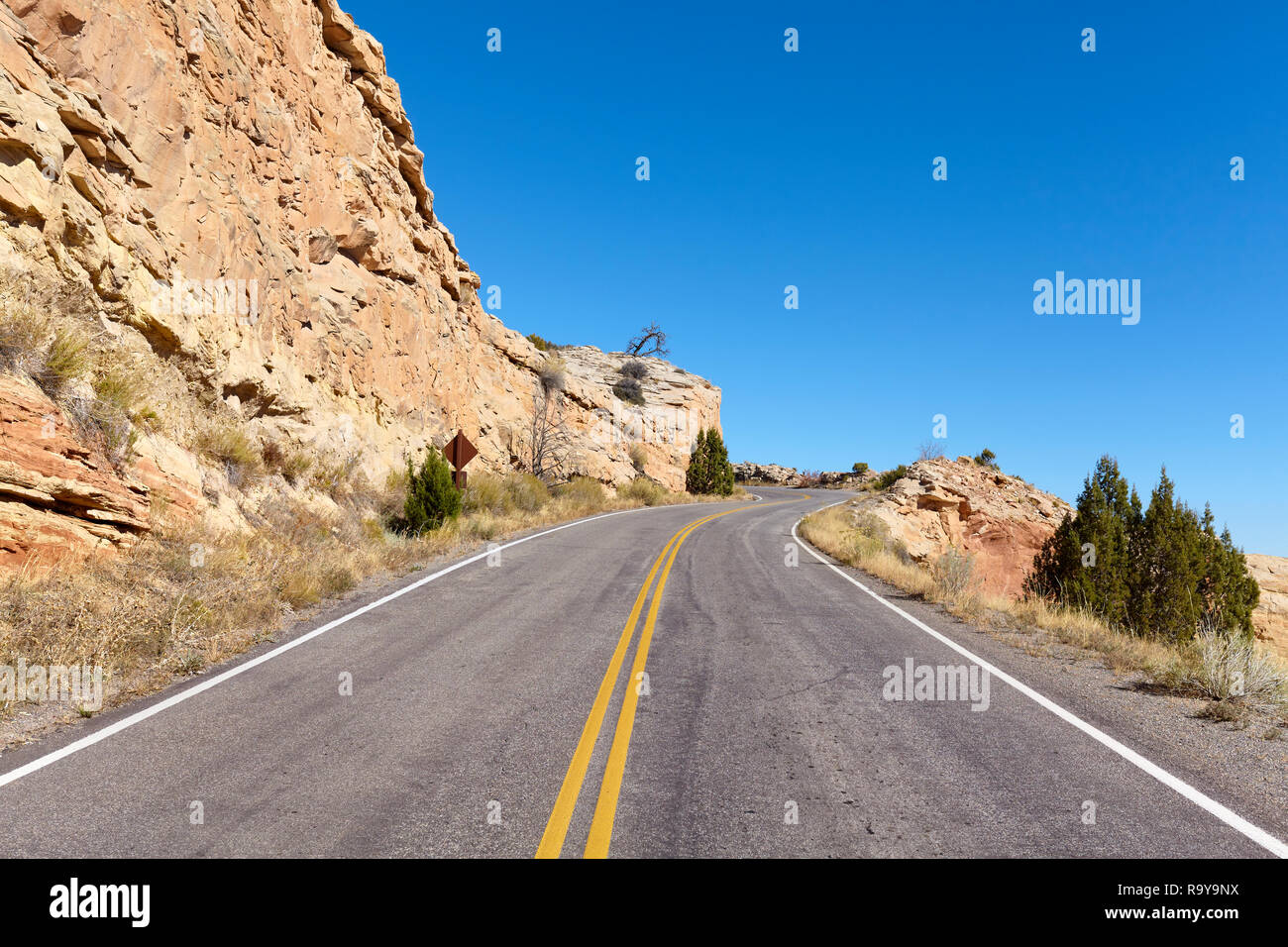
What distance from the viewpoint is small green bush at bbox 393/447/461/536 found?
55.8 feet

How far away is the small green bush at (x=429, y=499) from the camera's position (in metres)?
17.0

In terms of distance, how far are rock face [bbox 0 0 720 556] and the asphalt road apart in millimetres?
4680

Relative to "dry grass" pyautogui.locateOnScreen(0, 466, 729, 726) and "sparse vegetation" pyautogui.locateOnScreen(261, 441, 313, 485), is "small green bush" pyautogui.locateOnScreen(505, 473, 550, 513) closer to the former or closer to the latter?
"sparse vegetation" pyautogui.locateOnScreen(261, 441, 313, 485)

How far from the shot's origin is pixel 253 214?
17.2m

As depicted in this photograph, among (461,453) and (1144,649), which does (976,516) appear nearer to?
(461,453)

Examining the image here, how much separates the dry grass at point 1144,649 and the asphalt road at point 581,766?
1.80 meters

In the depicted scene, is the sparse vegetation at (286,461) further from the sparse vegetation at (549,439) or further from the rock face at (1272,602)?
the rock face at (1272,602)

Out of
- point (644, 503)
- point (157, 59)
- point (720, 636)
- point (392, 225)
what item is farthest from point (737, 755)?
point (644, 503)

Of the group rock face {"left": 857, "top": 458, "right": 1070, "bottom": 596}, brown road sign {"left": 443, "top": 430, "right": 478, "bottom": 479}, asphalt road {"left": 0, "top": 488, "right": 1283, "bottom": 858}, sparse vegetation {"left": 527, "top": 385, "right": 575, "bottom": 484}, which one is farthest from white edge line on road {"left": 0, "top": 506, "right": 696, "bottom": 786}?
rock face {"left": 857, "top": 458, "right": 1070, "bottom": 596}

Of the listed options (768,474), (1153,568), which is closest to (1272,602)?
(1153,568)

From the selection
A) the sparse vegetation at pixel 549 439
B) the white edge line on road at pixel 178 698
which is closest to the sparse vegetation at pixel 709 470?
the sparse vegetation at pixel 549 439

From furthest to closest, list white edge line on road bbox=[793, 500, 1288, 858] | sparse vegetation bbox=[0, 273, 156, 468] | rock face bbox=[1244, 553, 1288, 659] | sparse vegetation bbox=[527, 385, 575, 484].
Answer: sparse vegetation bbox=[527, 385, 575, 484] → rock face bbox=[1244, 553, 1288, 659] → sparse vegetation bbox=[0, 273, 156, 468] → white edge line on road bbox=[793, 500, 1288, 858]

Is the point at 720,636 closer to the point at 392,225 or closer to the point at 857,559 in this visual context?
the point at 857,559
